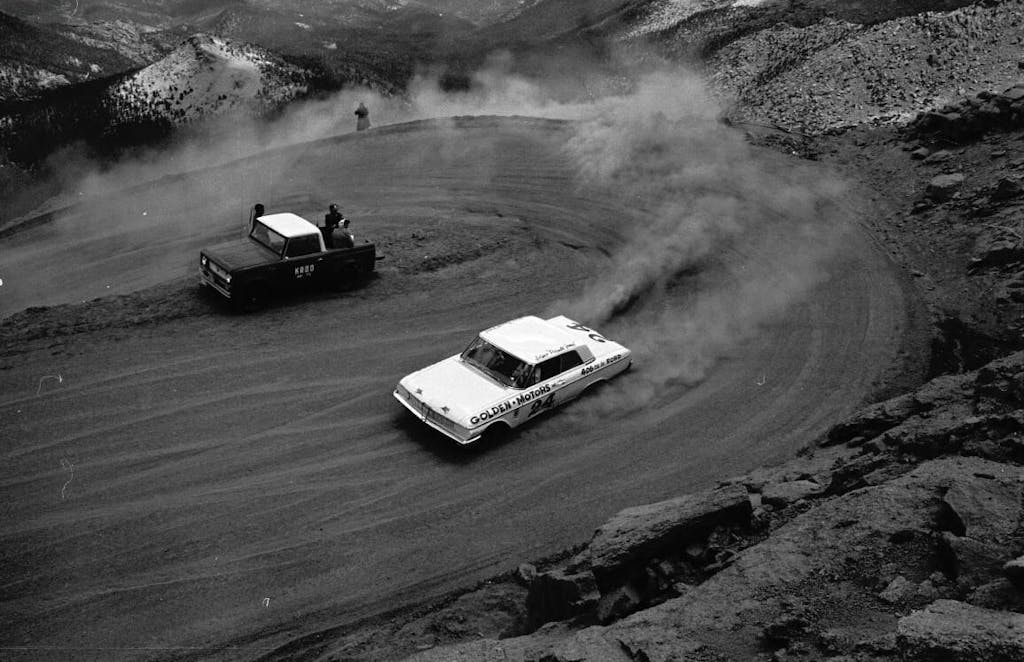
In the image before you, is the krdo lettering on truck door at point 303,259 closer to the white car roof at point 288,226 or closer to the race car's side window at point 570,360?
the white car roof at point 288,226

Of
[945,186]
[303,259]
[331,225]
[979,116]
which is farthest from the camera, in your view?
[979,116]

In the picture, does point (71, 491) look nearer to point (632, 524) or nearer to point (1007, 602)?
point (632, 524)

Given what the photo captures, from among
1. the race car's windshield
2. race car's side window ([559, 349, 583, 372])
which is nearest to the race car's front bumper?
the race car's windshield

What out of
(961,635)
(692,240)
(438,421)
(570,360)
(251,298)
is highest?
(692,240)

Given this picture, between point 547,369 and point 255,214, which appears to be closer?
point 547,369

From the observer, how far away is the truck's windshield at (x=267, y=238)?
53.2ft

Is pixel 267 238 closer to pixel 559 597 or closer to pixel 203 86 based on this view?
pixel 559 597

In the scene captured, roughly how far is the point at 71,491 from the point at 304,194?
12.0 m

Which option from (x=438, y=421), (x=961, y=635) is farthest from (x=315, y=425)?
(x=961, y=635)

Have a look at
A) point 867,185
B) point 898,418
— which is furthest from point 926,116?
point 898,418

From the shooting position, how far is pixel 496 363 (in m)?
13.4

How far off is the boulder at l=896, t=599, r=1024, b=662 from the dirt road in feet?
16.5

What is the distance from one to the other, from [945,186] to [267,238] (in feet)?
51.2

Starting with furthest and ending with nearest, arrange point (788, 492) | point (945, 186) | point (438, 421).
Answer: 1. point (945, 186)
2. point (438, 421)
3. point (788, 492)
